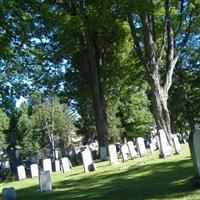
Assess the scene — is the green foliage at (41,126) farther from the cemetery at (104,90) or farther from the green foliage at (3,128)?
the green foliage at (3,128)

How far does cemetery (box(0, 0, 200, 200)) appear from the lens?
13.9 meters

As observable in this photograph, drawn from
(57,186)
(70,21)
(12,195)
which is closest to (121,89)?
(70,21)

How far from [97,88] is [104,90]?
10.8ft

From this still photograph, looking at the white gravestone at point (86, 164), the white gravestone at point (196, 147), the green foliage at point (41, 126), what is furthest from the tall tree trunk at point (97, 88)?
the green foliage at point (41, 126)

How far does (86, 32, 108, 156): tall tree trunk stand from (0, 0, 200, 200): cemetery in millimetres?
72

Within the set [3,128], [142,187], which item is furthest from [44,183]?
[3,128]

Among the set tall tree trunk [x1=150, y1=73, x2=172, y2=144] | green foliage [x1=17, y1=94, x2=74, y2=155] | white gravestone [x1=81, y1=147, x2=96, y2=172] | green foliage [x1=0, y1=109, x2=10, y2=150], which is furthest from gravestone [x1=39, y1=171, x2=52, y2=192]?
green foliage [x1=17, y1=94, x2=74, y2=155]

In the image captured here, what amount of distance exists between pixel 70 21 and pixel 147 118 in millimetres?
47617

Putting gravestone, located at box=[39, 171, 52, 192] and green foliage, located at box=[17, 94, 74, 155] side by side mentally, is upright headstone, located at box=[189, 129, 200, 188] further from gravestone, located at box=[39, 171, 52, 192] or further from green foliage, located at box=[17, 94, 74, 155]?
green foliage, located at box=[17, 94, 74, 155]

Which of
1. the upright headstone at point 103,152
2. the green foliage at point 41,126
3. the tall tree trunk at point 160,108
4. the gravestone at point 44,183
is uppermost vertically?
the green foliage at point 41,126

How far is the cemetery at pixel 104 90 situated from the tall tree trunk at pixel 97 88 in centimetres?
7

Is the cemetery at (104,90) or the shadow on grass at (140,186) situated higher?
the cemetery at (104,90)

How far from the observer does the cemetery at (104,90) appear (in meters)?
13.9

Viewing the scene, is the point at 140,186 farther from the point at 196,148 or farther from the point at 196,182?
the point at 196,148
